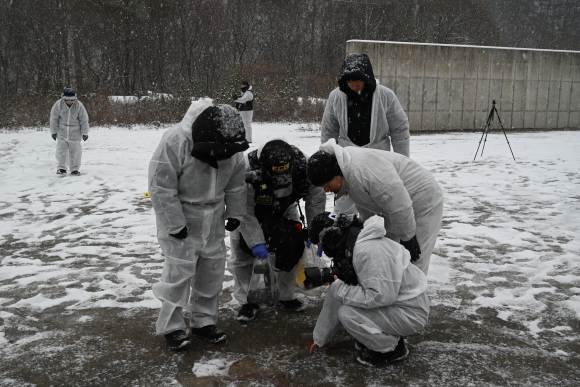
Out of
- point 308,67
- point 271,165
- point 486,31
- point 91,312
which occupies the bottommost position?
point 91,312

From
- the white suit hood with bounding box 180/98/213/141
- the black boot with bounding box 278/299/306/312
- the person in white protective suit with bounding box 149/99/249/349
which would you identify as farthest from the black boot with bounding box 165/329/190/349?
the white suit hood with bounding box 180/98/213/141

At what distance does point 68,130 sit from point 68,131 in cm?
2

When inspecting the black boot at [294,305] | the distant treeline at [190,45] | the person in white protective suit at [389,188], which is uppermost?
the distant treeline at [190,45]

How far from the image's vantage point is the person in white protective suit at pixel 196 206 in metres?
3.53

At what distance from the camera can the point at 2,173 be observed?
1087 centimetres

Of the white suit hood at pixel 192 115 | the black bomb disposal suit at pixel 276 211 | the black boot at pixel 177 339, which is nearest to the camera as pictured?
the white suit hood at pixel 192 115

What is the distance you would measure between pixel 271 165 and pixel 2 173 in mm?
8876

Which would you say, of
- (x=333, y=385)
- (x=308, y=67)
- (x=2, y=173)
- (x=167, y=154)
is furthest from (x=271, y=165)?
(x=308, y=67)

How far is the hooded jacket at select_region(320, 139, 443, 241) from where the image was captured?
3.54 m

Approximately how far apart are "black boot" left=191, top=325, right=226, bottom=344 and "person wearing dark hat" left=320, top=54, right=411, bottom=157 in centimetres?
202

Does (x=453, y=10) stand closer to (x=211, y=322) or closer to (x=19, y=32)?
(x=19, y=32)

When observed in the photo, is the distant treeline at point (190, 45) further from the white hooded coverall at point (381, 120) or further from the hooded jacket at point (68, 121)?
the white hooded coverall at point (381, 120)

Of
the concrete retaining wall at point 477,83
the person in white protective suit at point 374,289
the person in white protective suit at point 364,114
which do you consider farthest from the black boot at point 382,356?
the concrete retaining wall at point 477,83

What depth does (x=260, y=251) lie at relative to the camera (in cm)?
402
